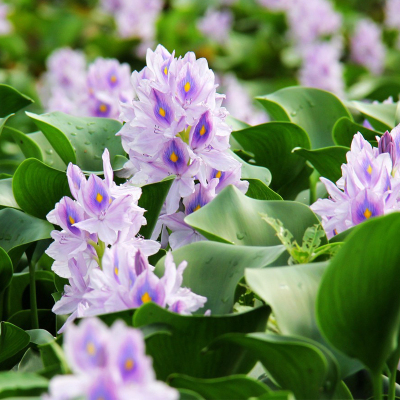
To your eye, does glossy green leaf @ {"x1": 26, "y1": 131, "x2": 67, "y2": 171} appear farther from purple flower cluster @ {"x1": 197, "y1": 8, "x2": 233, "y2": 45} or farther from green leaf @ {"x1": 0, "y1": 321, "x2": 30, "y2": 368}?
purple flower cluster @ {"x1": 197, "y1": 8, "x2": 233, "y2": 45}

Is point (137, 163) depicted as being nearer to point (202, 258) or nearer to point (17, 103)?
point (202, 258)

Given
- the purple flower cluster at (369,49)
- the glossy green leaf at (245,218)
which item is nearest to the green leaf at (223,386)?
the glossy green leaf at (245,218)

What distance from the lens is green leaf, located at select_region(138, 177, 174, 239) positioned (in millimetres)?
1322

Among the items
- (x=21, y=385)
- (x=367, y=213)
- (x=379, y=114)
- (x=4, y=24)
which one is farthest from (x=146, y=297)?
(x=4, y=24)

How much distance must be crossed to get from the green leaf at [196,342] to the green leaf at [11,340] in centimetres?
36

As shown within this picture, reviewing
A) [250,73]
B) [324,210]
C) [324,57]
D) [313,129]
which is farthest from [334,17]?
[324,210]

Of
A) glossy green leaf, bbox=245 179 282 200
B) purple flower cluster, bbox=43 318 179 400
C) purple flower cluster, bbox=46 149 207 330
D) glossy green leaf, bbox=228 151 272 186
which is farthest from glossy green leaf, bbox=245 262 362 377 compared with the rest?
glossy green leaf, bbox=228 151 272 186

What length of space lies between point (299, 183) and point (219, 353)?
104cm

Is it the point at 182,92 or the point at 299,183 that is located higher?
the point at 182,92

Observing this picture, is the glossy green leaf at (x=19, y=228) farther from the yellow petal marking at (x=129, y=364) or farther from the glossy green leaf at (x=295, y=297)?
the yellow petal marking at (x=129, y=364)

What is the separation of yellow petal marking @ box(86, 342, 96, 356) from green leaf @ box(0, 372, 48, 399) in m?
0.21

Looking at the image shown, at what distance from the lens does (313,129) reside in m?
2.11

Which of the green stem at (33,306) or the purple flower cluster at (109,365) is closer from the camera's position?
the purple flower cluster at (109,365)

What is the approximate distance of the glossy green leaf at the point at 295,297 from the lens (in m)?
1.01
